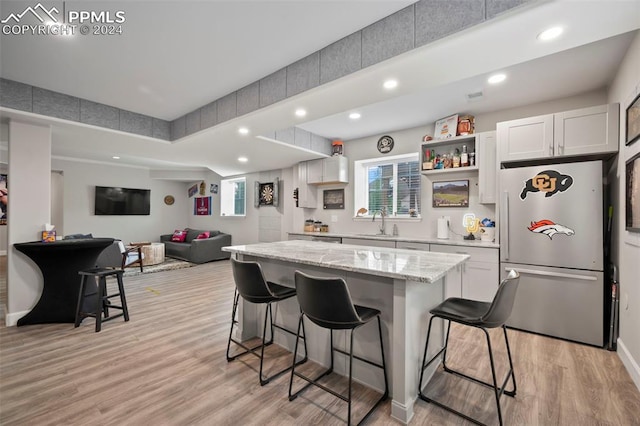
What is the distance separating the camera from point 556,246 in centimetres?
287

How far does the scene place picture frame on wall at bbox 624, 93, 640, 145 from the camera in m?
2.11

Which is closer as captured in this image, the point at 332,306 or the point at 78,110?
the point at 332,306

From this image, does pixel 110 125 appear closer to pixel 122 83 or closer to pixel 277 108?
pixel 122 83

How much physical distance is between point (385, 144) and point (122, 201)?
289 inches

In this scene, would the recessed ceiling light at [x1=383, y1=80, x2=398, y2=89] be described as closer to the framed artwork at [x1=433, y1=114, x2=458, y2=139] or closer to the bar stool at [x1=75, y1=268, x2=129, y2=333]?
the framed artwork at [x1=433, y1=114, x2=458, y2=139]

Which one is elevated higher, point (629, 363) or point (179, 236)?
point (179, 236)

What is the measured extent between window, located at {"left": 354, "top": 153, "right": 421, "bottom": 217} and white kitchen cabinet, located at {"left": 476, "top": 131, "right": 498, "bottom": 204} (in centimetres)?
105

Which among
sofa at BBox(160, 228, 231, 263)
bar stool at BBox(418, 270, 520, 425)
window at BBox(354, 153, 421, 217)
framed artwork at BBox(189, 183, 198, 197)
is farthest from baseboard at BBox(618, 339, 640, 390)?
framed artwork at BBox(189, 183, 198, 197)

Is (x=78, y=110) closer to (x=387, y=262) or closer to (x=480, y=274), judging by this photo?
(x=387, y=262)

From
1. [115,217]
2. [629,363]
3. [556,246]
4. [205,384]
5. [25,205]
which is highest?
[25,205]

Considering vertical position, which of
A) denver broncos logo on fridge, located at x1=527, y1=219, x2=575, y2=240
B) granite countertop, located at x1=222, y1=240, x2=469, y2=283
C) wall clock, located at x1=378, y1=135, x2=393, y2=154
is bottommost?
granite countertop, located at x1=222, y1=240, x2=469, y2=283

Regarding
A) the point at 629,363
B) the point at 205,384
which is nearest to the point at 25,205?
the point at 205,384

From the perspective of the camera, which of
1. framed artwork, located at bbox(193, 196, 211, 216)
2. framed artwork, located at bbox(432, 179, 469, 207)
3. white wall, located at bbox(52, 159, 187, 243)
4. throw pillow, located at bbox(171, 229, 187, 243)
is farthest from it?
framed artwork, located at bbox(193, 196, 211, 216)

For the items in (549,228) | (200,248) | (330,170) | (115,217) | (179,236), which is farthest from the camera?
(179,236)
